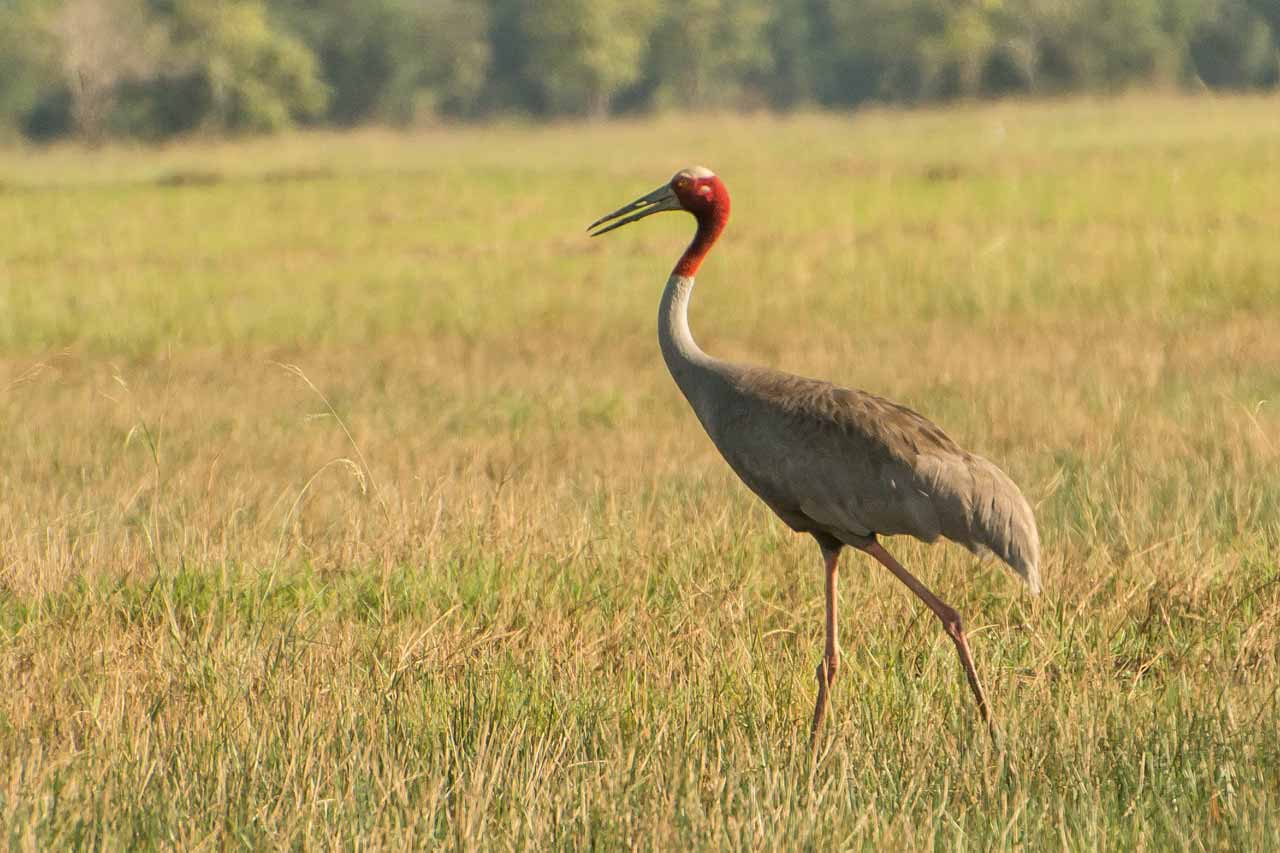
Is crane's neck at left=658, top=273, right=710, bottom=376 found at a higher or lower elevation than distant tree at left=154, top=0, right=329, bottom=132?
higher

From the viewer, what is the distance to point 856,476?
14.6 ft

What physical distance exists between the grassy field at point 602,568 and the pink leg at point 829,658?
2.9 inches

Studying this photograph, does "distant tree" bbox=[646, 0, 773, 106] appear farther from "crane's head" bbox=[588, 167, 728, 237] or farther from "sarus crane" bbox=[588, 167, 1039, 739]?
"sarus crane" bbox=[588, 167, 1039, 739]

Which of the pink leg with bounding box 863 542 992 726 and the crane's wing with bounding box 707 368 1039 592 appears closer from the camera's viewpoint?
the pink leg with bounding box 863 542 992 726

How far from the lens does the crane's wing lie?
4371 mm

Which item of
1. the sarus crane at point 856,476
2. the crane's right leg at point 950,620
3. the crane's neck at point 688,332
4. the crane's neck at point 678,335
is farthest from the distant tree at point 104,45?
the crane's right leg at point 950,620

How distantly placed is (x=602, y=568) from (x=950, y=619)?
1.35 m

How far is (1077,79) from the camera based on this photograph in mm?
48781

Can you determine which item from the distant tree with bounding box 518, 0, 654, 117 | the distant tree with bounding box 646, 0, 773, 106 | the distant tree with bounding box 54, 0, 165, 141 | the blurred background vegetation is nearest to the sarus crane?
the blurred background vegetation

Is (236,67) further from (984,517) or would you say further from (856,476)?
(984,517)

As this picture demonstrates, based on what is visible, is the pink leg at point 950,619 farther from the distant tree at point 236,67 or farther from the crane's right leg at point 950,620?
the distant tree at point 236,67

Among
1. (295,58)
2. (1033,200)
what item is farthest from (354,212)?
(295,58)

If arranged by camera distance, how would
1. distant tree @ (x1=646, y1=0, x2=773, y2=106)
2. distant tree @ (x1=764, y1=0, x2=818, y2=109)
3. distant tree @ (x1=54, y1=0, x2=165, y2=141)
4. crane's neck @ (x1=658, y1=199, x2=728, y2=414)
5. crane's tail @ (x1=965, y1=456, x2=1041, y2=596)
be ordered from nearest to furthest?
crane's tail @ (x1=965, y1=456, x2=1041, y2=596) < crane's neck @ (x1=658, y1=199, x2=728, y2=414) < distant tree @ (x1=54, y1=0, x2=165, y2=141) < distant tree @ (x1=646, y1=0, x2=773, y2=106) < distant tree @ (x1=764, y1=0, x2=818, y2=109)

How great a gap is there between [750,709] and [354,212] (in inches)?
735
